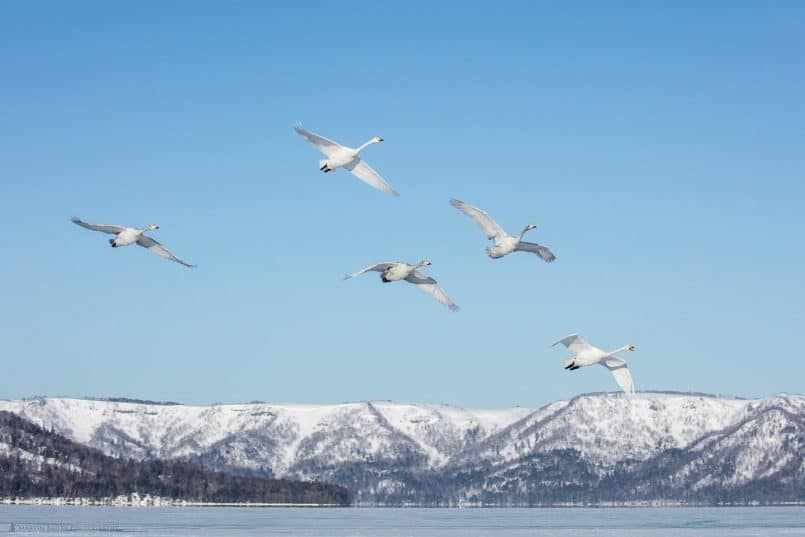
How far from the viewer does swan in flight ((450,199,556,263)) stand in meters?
74.0

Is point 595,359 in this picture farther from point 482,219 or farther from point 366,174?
point 366,174

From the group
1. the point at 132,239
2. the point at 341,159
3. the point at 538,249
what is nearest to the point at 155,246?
the point at 132,239

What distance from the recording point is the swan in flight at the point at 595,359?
74694 mm

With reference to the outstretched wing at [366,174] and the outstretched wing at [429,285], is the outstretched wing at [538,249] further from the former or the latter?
the outstretched wing at [366,174]

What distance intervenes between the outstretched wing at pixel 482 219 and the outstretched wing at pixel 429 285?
164 inches

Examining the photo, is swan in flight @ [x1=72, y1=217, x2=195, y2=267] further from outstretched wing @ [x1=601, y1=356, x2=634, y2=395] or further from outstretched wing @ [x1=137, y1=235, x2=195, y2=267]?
outstretched wing @ [x1=601, y1=356, x2=634, y2=395]

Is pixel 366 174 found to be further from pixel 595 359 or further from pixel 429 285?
pixel 595 359

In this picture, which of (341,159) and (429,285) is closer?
(341,159)

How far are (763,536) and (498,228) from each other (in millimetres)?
64421

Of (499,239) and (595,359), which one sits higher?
(499,239)

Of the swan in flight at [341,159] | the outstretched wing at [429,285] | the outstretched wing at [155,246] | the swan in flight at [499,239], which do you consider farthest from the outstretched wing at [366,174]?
the outstretched wing at [155,246]

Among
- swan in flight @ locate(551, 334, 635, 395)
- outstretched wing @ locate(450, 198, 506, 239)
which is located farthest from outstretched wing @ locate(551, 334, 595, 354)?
outstretched wing @ locate(450, 198, 506, 239)

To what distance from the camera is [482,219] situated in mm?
74562

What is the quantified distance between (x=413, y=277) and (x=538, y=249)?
748 centimetres
